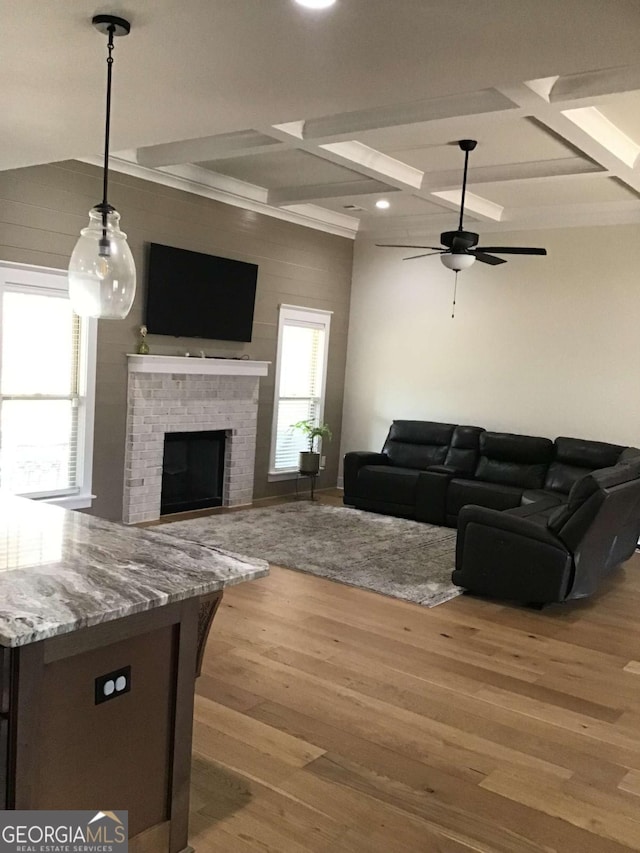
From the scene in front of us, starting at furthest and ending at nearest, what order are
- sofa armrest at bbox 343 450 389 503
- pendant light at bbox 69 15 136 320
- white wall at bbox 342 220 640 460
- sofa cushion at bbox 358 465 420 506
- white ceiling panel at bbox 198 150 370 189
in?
sofa armrest at bbox 343 450 389 503
sofa cushion at bbox 358 465 420 506
white wall at bbox 342 220 640 460
white ceiling panel at bbox 198 150 370 189
pendant light at bbox 69 15 136 320

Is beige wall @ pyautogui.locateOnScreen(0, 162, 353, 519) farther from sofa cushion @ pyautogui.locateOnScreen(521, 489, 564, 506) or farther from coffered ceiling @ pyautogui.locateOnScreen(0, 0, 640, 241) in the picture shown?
sofa cushion @ pyautogui.locateOnScreen(521, 489, 564, 506)

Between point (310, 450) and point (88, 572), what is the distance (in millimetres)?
6342

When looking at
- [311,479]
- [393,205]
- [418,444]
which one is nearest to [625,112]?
[393,205]

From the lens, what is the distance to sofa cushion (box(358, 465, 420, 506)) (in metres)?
7.46

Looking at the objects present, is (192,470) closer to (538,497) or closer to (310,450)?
(310,450)

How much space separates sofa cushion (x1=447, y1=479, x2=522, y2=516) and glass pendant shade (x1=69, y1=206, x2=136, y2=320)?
15.7 feet

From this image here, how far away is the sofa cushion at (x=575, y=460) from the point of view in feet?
22.3

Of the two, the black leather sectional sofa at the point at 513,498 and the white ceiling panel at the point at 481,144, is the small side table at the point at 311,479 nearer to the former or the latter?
the black leather sectional sofa at the point at 513,498

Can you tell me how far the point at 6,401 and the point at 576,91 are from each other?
4.38 meters

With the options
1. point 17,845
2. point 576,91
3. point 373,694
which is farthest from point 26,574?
point 576,91

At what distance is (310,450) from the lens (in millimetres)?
8516

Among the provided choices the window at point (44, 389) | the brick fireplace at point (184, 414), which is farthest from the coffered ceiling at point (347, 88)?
the brick fireplace at point (184, 414)

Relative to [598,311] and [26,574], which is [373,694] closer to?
[26,574]

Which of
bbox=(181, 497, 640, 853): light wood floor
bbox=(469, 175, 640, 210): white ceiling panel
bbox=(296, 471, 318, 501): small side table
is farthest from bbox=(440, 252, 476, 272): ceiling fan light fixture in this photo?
bbox=(296, 471, 318, 501): small side table
